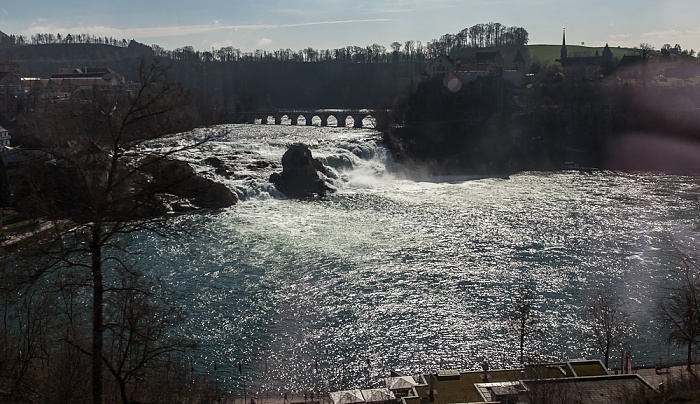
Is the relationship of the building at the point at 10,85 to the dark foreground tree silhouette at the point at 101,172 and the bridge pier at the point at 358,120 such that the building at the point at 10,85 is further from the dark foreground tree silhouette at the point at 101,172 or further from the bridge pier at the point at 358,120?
the dark foreground tree silhouette at the point at 101,172

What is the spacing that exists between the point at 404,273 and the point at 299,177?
50.2 ft

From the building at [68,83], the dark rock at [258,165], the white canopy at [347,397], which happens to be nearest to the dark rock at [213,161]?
the dark rock at [258,165]

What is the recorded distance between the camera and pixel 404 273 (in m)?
19.7

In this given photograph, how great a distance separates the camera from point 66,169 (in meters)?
6.34

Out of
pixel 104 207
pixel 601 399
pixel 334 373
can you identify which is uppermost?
pixel 104 207

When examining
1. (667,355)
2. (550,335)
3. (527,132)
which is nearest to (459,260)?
(550,335)

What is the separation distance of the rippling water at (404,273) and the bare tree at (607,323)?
0.32 metres

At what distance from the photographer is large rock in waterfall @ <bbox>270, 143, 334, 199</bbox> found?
33.7 m

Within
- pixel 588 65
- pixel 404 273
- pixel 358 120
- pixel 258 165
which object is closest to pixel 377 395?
pixel 404 273

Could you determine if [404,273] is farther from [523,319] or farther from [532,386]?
[532,386]

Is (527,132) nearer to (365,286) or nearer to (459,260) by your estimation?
(459,260)

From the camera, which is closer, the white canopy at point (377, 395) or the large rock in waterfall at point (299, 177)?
the white canopy at point (377, 395)

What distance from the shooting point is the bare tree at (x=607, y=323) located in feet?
45.9

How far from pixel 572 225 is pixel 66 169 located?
2219cm
